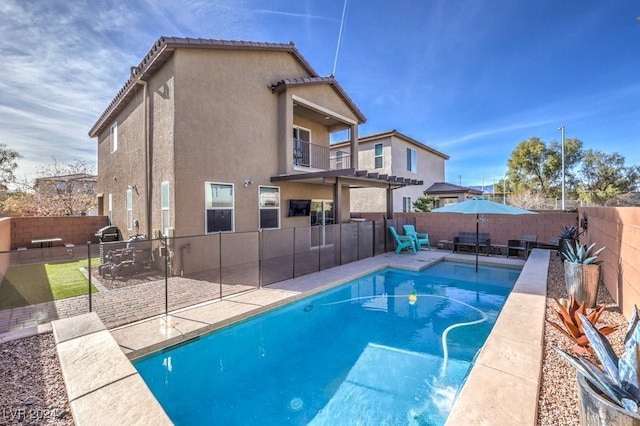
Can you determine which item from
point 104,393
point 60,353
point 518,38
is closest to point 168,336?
point 60,353

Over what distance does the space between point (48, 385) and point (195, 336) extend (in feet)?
6.58

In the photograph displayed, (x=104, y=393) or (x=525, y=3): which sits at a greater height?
(x=525, y=3)

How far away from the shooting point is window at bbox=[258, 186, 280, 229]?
1098 cm

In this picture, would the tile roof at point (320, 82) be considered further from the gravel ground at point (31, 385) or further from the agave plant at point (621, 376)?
the agave plant at point (621, 376)

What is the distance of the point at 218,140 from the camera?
9.57m

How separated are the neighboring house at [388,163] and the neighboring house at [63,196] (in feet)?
57.8

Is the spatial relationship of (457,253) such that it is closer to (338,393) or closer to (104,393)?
(338,393)

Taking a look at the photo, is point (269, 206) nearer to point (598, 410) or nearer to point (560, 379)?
point (560, 379)

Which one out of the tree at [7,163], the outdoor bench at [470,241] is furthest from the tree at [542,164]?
the tree at [7,163]

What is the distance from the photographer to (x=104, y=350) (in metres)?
3.87

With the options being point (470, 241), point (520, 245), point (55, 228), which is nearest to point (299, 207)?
point (470, 241)

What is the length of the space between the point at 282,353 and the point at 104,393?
2.68 m

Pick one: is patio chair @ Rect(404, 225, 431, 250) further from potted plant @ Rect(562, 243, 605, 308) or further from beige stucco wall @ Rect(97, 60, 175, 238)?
beige stucco wall @ Rect(97, 60, 175, 238)

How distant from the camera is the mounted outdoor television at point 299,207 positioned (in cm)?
1216
